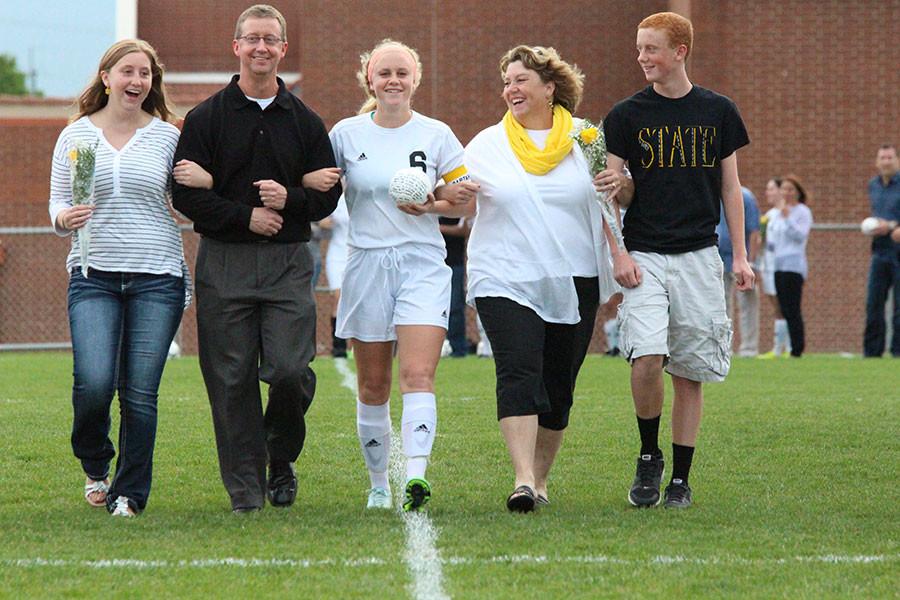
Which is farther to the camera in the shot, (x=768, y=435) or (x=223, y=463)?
(x=768, y=435)

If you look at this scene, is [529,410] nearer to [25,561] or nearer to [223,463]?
[223,463]

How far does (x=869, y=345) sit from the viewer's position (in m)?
18.5

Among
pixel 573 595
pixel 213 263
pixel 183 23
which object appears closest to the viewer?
pixel 573 595

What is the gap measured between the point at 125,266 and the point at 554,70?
2136 mm

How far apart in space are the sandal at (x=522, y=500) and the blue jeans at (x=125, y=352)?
1614 millimetres

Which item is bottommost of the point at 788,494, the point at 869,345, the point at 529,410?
the point at 869,345

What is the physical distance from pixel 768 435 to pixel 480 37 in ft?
60.1

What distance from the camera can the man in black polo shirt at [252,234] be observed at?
22.1 feet

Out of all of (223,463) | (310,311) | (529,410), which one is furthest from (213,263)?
(529,410)

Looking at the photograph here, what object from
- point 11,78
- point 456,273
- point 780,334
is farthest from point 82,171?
point 11,78

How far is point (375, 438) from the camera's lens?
7137 millimetres

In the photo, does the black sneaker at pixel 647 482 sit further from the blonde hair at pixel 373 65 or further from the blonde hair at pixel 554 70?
the blonde hair at pixel 373 65

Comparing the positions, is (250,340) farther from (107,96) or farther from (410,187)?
(107,96)

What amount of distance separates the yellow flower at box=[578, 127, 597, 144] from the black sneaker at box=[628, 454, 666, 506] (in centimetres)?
147
